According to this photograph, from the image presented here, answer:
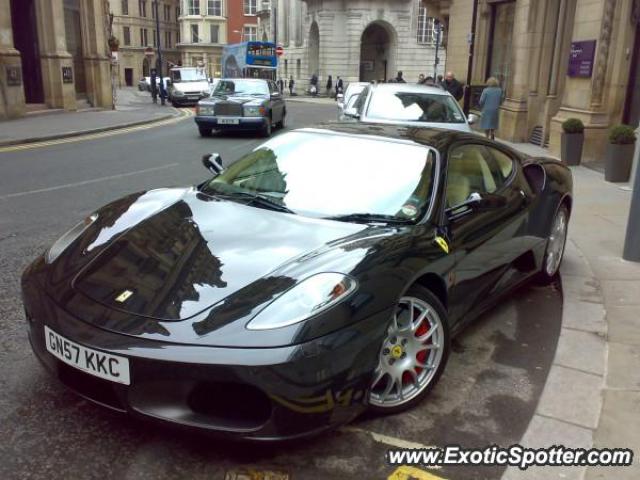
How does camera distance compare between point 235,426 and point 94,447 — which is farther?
point 94,447

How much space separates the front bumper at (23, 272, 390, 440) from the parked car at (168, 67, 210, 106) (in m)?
32.3

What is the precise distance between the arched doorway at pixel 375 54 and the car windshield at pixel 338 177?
184 ft

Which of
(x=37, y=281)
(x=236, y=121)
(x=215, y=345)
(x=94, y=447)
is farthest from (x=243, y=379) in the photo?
(x=236, y=121)

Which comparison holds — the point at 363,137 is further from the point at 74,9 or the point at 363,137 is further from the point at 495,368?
the point at 74,9

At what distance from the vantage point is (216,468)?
279 cm

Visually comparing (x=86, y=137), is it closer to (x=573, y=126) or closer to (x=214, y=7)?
(x=573, y=126)

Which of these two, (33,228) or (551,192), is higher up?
(551,192)

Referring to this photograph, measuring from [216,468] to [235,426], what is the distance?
1.04ft

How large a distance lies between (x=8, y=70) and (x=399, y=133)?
19233 mm

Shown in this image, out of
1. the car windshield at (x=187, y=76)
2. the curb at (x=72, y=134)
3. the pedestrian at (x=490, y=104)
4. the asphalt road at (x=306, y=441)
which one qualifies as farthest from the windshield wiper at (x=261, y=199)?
the car windshield at (x=187, y=76)

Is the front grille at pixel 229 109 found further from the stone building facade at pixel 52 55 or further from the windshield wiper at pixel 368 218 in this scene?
the windshield wiper at pixel 368 218

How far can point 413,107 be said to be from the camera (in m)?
10.7

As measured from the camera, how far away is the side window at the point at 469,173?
158 inches

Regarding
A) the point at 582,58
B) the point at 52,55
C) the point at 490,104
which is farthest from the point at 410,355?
the point at 52,55
